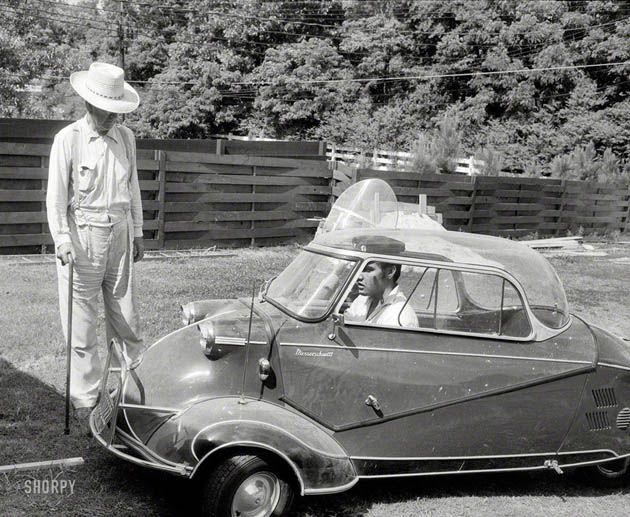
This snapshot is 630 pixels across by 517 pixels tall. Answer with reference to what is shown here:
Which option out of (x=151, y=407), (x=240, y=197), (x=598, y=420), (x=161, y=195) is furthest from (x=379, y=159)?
(x=151, y=407)

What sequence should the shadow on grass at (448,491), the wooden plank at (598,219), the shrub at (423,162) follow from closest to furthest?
the shadow on grass at (448,491)
the shrub at (423,162)
the wooden plank at (598,219)

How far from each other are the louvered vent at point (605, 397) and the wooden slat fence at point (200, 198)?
7969 millimetres

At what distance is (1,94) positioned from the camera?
93.8 feet

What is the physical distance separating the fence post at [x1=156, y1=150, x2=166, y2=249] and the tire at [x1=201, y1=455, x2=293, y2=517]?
7978mm

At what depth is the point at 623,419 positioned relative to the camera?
420 centimetres

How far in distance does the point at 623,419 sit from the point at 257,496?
7.41 feet

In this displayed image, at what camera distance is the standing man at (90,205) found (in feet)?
14.7

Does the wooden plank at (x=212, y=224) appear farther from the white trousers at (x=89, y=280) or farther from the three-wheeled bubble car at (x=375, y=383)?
Result: the three-wheeled bubble car at (x=375, y=383)

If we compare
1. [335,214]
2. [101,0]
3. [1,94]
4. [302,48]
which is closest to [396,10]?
[302,48]

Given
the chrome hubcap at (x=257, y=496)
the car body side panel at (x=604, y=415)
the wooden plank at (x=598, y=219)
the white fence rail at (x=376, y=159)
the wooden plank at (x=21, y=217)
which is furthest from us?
the white fence rail at (x=376, y=159)

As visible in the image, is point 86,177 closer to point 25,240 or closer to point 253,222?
point 25,240

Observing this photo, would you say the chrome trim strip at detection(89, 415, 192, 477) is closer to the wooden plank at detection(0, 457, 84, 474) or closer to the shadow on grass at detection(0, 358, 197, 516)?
the shadow on grass at detection(0, 358, 197, 516)

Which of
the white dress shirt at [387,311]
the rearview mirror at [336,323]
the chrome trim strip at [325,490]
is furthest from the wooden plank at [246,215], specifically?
the chrome trim strip at [325,490]

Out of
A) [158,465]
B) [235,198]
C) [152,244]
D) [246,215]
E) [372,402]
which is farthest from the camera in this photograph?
[246,215]
